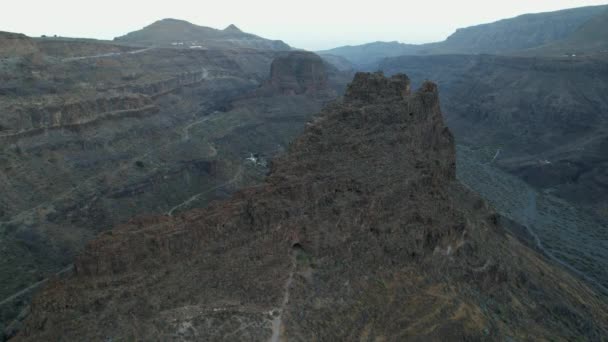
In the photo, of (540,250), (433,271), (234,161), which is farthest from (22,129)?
(540,250)

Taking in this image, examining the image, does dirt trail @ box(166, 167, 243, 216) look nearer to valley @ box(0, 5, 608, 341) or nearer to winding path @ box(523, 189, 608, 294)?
valley @ box(0, 5, 608, 341)

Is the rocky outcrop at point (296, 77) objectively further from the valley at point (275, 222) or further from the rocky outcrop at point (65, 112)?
the rocky outcrop at point (65, 112)

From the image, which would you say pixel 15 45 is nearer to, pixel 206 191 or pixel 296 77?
pixel 206 191

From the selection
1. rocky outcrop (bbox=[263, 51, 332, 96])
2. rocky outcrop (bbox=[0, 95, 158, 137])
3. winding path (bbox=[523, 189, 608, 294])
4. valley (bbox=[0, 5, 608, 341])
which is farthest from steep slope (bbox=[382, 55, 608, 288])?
rocky outcrop (bbox=[0, 95, 158, 137])

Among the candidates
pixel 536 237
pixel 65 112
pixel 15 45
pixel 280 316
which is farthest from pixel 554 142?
pixel 15 45

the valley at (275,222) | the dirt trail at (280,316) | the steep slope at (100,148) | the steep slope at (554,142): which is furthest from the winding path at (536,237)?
the dirt trail at (280,316)

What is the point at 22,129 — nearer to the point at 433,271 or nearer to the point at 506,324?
the point at 433,271
